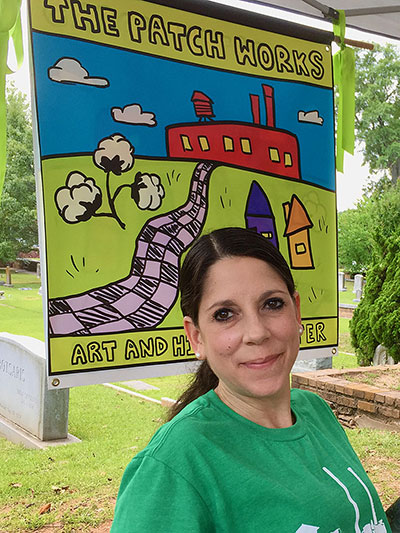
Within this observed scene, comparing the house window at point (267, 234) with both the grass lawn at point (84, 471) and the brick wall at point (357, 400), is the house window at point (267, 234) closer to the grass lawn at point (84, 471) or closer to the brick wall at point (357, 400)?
the grass lawn at point (84, 471)

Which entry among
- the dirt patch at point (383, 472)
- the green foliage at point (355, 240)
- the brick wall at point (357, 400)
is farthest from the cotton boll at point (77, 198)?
the green foliage at point (355, 240)

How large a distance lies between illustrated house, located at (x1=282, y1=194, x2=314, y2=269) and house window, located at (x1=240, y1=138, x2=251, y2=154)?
0.66ft

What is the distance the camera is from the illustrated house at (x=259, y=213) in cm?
180

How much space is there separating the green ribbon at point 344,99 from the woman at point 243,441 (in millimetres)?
1214

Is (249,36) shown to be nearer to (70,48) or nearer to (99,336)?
(70,48)

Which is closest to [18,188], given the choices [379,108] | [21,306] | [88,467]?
[21,306]

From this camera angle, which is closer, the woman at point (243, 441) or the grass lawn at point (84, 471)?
the woman at point (243, 441)

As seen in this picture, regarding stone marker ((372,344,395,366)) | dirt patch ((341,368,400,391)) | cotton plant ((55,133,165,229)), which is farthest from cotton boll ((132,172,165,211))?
stone marker ((372,344,395,366))

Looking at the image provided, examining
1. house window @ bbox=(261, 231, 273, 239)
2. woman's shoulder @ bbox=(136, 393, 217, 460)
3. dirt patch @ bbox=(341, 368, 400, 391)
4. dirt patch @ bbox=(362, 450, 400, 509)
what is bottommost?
dirt patch @ bbox=(362, 450, 400, 509)

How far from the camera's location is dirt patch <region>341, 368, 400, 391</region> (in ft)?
12.7

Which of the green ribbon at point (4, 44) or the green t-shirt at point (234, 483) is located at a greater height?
the green ribbon at point (4, 44)

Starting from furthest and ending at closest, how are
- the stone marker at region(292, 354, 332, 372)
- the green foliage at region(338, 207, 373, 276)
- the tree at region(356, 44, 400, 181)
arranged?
the green foliage at region(338, 207, 373, 276)
the tree at region(356, 44, 400, 181)
the stone marker at region(292, 354, 332, 372)

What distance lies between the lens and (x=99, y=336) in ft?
5.02

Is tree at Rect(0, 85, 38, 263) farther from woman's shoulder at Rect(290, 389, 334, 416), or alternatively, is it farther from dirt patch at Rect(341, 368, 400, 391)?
woman's shoulder at Rect(290, 389, 334, 416)
